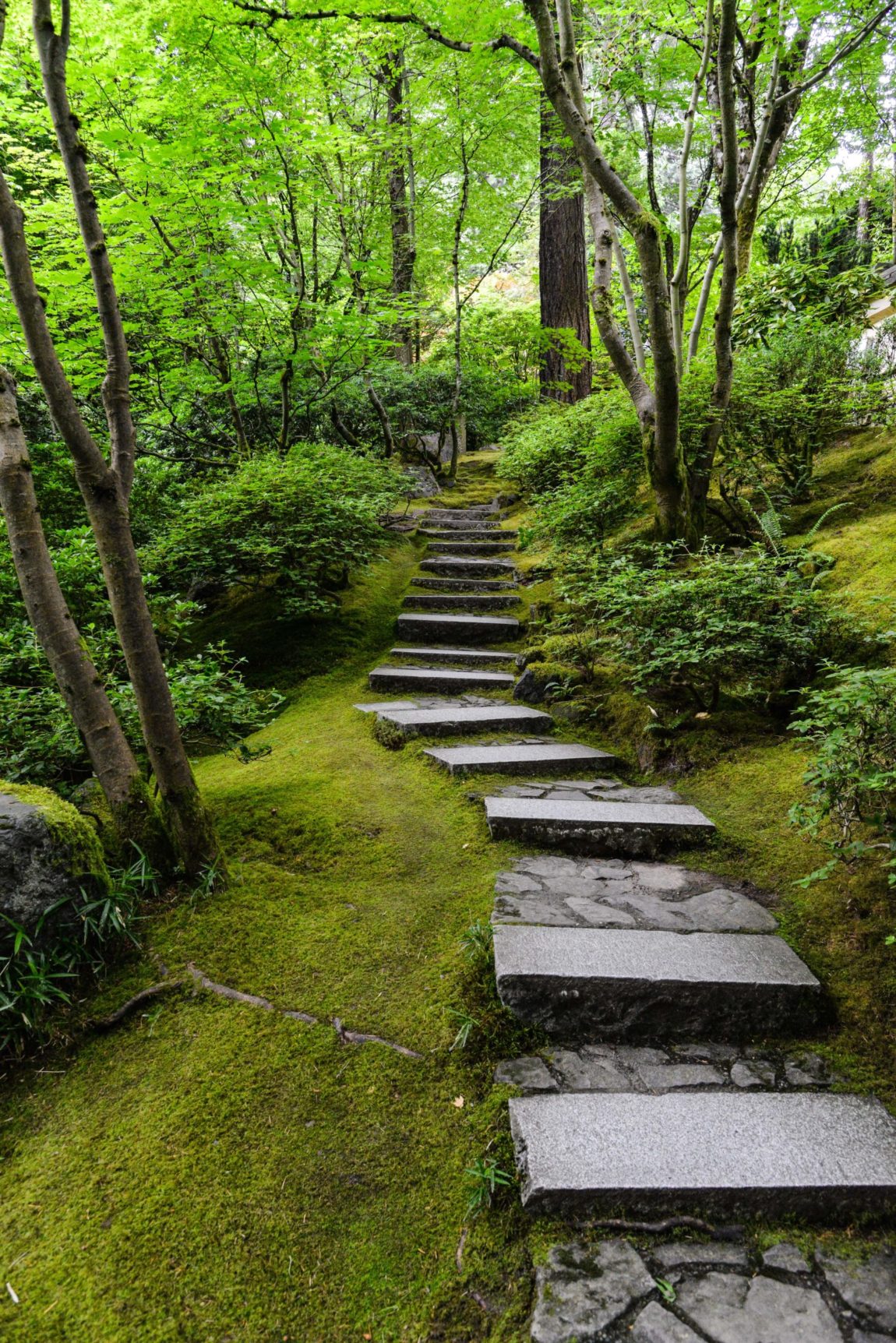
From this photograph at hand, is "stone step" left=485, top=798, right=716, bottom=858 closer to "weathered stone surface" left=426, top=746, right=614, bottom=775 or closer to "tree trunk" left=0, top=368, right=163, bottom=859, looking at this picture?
"weathered stone surface" left=426, top=746, right=614, bottom=775

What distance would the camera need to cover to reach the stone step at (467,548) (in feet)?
26.4

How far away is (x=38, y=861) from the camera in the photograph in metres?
2.18

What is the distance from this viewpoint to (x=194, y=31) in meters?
5.66

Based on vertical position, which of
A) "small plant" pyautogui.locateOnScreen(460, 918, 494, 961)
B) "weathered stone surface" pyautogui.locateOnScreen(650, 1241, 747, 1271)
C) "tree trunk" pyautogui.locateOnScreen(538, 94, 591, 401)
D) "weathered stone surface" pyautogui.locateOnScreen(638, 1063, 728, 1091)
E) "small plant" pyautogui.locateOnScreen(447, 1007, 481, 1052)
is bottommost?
"weathered stone surface" pyautogui.locateOnScreen(650, 1241, 747, 1271)

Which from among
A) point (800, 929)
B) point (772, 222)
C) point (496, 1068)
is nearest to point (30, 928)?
point (496, 1068)

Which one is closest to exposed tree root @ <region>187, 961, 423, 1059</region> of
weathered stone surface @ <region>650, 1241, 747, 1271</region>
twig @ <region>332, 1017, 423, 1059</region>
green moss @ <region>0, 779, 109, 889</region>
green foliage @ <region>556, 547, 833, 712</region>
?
twig @ <region>332, 1017, 423, 1059</region>

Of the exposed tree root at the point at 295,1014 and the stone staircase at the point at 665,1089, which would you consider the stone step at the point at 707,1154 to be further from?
the exposed tree root at the point at 295,1014

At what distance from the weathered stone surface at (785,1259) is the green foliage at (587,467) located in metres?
5.15

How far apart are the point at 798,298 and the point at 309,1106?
8316 millimetres

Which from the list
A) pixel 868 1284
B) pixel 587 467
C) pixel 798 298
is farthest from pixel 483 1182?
pixel 798 298

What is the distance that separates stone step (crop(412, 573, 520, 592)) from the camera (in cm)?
698

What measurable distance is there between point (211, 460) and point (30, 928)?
262 inches

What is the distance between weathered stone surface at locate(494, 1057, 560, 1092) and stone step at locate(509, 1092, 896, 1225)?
70 millimetres

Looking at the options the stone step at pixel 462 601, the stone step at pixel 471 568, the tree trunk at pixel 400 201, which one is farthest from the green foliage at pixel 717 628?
the tree trunk at pixel 400 201
